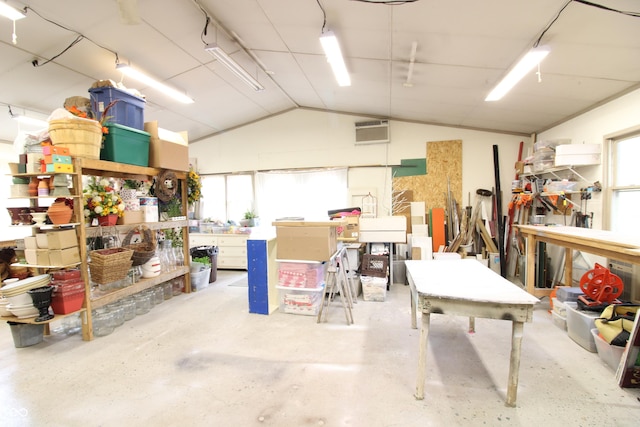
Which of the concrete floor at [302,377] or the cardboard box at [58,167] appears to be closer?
the concrete floor at [302,377]

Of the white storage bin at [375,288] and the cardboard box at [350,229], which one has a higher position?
the cardboard box at [350,229]

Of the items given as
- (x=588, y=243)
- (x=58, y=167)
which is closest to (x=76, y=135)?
(x=58, y=167)

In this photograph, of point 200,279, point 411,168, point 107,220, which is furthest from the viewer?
point 411,168

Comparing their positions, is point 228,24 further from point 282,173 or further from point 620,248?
point 620,248

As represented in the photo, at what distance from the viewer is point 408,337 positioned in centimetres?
290

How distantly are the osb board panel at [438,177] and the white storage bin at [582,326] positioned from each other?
3.01m

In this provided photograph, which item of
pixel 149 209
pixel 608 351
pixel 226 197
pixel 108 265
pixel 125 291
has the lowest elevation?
pixel 608 351

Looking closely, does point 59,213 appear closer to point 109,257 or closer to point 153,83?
point 109,257

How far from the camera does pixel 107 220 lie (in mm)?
3213

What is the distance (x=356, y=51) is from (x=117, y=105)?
9.32 ft

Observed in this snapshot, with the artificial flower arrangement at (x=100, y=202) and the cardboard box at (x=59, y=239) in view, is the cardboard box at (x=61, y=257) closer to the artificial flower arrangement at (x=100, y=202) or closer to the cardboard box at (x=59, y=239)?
the cardboard box at (x=59, y=239)

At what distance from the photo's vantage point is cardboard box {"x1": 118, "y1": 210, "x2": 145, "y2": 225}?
11.1 feet

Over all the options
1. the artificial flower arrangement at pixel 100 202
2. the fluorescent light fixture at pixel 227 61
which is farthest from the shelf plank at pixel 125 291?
the fluorescent light fixture at pixel 227 61

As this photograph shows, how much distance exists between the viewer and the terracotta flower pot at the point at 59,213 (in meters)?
2.73
